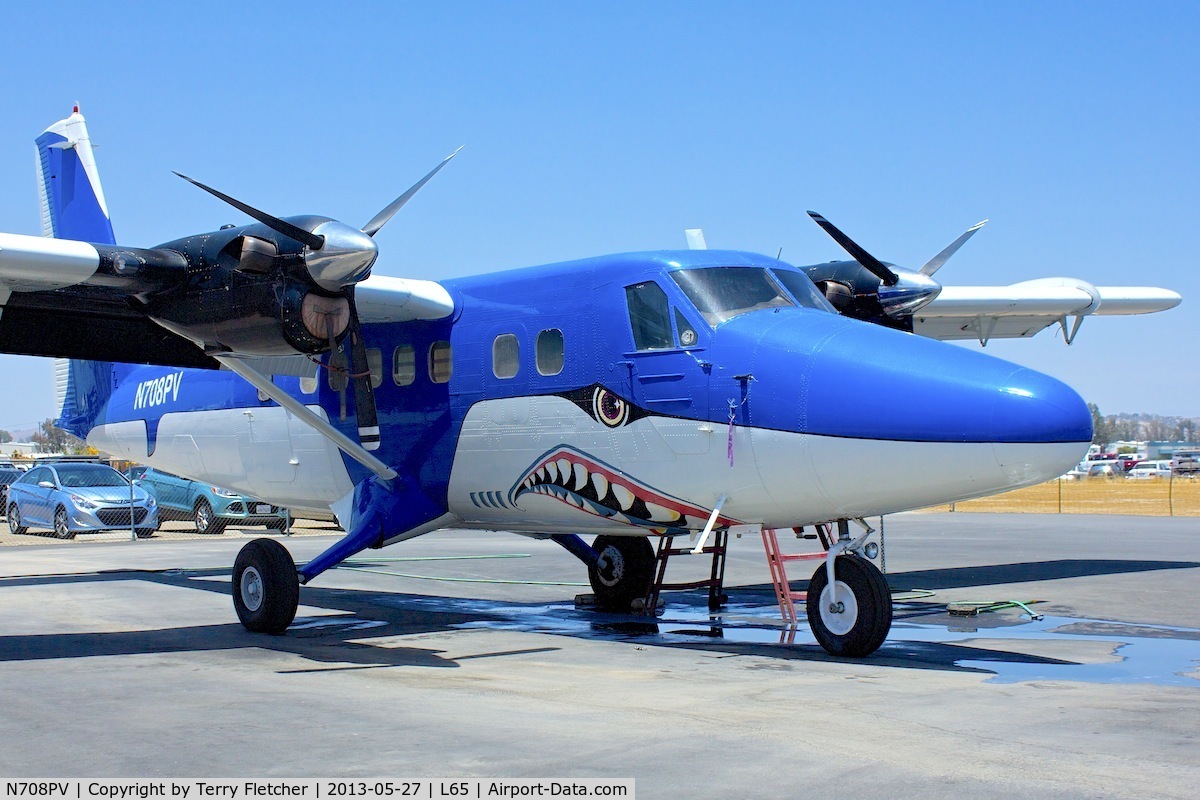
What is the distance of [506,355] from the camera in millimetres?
11266

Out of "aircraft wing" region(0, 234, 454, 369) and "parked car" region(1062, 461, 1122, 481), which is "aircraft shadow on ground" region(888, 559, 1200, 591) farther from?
"parked car" region(1062, 461, 1122, 481)

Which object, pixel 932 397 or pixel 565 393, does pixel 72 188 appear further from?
pixel 932 397

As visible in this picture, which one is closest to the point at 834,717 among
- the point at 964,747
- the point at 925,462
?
the point at 964,747

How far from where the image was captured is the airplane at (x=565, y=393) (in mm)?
8633

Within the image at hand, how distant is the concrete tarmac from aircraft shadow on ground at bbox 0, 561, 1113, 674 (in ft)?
0.17

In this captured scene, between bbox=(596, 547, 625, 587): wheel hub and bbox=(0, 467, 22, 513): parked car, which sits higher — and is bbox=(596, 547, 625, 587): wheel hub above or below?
below

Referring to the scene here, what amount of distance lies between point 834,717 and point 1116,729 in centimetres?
147

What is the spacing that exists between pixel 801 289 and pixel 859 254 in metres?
2.33

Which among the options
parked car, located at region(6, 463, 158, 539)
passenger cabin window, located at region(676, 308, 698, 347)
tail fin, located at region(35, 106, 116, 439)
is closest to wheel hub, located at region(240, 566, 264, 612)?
passenger cabin window, located at region(676, 308, 698, 347)

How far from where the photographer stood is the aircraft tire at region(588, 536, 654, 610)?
13.3 m

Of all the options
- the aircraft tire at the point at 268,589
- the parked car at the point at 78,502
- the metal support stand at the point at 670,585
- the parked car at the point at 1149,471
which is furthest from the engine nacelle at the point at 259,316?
the parked car at the point at 1149,471

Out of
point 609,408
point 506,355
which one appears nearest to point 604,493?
point 609,408

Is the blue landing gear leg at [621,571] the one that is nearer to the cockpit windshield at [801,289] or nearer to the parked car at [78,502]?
the cockpit windshield at [801,289]

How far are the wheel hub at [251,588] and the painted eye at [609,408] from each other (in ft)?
11.8
